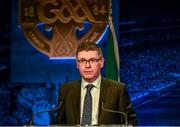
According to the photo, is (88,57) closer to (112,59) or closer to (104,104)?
(104,104)

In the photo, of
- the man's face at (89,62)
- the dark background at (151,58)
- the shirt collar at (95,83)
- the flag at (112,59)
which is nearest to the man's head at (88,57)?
the man's face at (89,62)

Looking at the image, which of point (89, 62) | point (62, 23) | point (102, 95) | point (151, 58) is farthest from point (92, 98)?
point (62, 23)

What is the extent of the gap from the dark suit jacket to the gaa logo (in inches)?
128

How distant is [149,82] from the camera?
5648 mm

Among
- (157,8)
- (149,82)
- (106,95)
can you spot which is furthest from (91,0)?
(106,95)

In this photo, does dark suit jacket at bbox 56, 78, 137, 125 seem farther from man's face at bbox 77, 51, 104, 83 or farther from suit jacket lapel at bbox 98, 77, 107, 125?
man's face at bbox 77, 51, 104, 83

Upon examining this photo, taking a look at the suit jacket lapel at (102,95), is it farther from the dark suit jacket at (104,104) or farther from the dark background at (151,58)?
the dark background at (151,58)

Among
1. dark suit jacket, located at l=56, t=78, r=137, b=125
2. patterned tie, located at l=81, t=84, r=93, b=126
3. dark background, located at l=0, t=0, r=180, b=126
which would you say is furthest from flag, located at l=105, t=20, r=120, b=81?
patterned tie, located at l=81, t=84, r=93, b=126

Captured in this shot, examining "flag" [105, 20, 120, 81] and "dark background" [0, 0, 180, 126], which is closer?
"flag" [105, 20, 120, 81]

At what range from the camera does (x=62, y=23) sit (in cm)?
581

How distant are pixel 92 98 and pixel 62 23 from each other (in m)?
3.51

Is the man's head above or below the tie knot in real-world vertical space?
above

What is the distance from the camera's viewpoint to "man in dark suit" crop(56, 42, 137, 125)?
7.60 feet

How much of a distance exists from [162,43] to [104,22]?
0.80m
